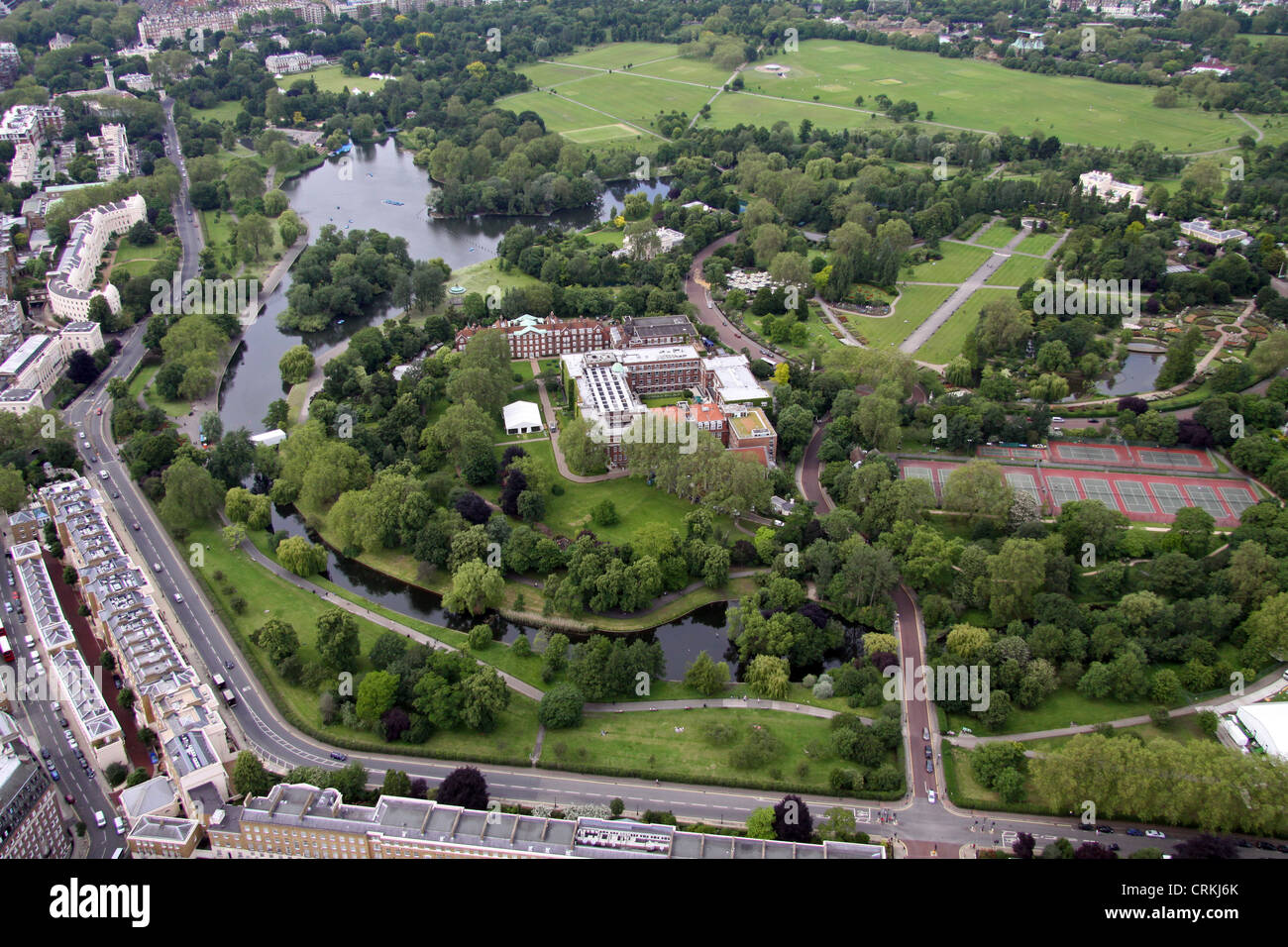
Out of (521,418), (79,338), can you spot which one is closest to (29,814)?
(521,418)

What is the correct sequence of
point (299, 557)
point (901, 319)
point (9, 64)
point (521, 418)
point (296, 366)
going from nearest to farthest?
point (299, 557) → point (521, 418) → point (296, 366) → point (901, 319) → point (9, 64)

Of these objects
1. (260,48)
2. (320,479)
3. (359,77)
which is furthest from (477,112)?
(320,479)

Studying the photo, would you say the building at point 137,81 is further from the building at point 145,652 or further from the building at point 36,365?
the building at point 145,652

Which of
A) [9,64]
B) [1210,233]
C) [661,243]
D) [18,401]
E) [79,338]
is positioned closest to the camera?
[18,401]

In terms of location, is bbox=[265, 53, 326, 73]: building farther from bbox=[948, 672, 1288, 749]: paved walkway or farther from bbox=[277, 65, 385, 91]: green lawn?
bbox=[948, 672, 1288, 749]: paved walkway

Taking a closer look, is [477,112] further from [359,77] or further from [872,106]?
[872,106]

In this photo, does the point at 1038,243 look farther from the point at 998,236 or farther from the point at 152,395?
the point at 152,395

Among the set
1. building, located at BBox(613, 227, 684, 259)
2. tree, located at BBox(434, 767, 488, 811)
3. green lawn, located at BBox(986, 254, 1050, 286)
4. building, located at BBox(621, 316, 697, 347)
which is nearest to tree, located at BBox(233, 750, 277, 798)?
tree, located at BBox(434, 767, 488, 811)

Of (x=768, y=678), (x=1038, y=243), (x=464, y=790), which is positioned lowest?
(x=768, y=678)
